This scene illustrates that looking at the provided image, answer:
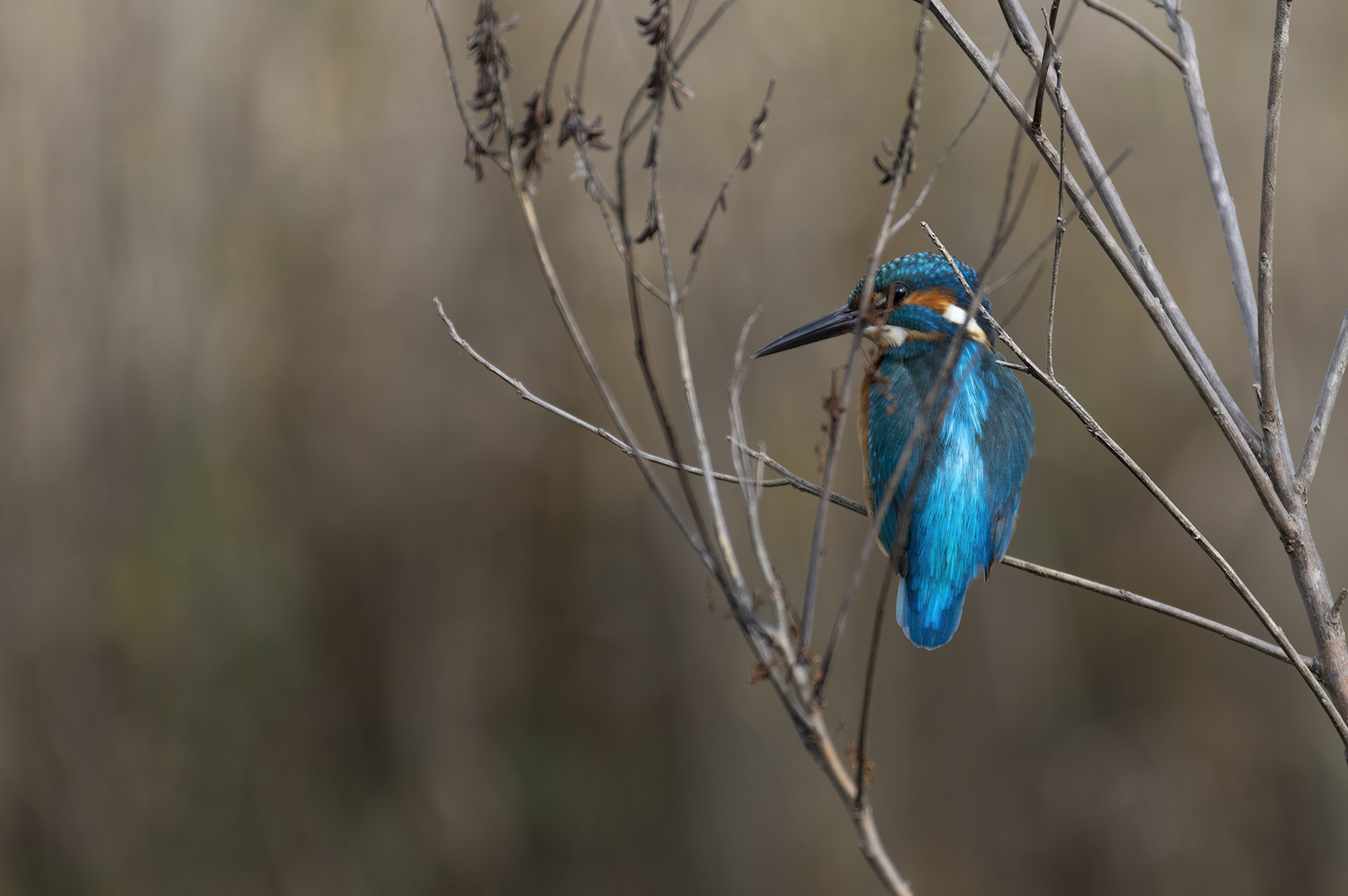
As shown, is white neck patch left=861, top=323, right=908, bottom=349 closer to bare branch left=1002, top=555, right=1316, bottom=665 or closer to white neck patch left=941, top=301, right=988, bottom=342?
white neck patch left=941, top=301, right=988, bottom=342

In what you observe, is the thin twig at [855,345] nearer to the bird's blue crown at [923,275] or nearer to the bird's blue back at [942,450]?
the bird's blue back at [942,450]

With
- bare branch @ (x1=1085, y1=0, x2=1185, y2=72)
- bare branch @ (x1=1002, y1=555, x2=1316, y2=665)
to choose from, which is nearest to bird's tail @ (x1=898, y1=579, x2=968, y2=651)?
bare branch @ (x1=1002, y1=555, x2=1316, y2=665)

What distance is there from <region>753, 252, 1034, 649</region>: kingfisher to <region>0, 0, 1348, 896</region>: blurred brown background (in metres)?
0.82

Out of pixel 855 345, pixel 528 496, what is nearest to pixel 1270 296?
pixel 855 345

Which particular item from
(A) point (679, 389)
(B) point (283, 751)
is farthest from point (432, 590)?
(A) point (679, 389)

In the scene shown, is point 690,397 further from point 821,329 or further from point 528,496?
point 528,496

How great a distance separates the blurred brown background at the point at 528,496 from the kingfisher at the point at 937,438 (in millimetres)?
822

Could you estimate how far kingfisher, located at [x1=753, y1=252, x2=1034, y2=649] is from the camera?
164cm

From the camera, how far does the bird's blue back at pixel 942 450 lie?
164 cm

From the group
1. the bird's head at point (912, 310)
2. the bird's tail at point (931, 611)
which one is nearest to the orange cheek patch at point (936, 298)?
the bird's head at point (912, 310)

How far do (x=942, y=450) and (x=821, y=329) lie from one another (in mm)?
377

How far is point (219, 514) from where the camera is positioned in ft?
9.68

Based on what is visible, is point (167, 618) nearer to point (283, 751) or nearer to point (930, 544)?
point (283, 751)

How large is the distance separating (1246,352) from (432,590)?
2693 millimetres
